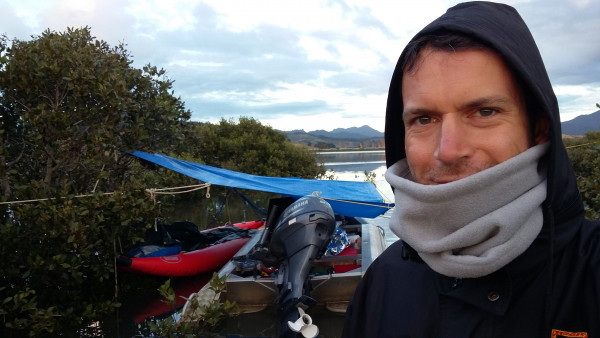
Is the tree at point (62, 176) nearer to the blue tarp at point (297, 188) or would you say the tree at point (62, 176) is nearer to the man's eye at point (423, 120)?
the blue tarp at point (297, 188)

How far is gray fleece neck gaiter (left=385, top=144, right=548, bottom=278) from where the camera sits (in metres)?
1.08

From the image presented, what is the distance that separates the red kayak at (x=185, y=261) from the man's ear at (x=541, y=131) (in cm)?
638

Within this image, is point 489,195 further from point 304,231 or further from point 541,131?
point 304,231

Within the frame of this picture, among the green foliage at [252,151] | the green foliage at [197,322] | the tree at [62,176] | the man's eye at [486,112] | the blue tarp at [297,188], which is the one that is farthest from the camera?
the green foliage at [252,151]

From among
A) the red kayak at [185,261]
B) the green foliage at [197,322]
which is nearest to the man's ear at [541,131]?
the green foliage at [197,322]

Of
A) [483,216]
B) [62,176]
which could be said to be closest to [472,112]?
[483,216]

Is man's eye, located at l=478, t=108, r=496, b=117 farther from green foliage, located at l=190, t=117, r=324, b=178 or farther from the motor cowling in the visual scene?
green foliage, located at l=190, t=117, r=324, b=178

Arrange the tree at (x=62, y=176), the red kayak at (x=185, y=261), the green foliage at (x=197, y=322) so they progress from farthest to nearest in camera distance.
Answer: the red kayak at (x=185, y=261), the tree at (x=62, y=176), the green foliage at (x=197, y=322)

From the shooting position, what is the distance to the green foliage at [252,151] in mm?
18922

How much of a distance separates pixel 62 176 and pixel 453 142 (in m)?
5.77

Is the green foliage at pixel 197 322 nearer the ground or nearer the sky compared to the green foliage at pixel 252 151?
nearer the ground

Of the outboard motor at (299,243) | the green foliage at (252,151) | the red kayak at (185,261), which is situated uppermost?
the green foliage at (252,151)

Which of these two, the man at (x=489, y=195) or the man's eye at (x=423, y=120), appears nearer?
the man at (x=489, y=195)

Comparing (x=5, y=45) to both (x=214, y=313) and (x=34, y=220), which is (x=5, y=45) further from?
(x=214, y=313)
